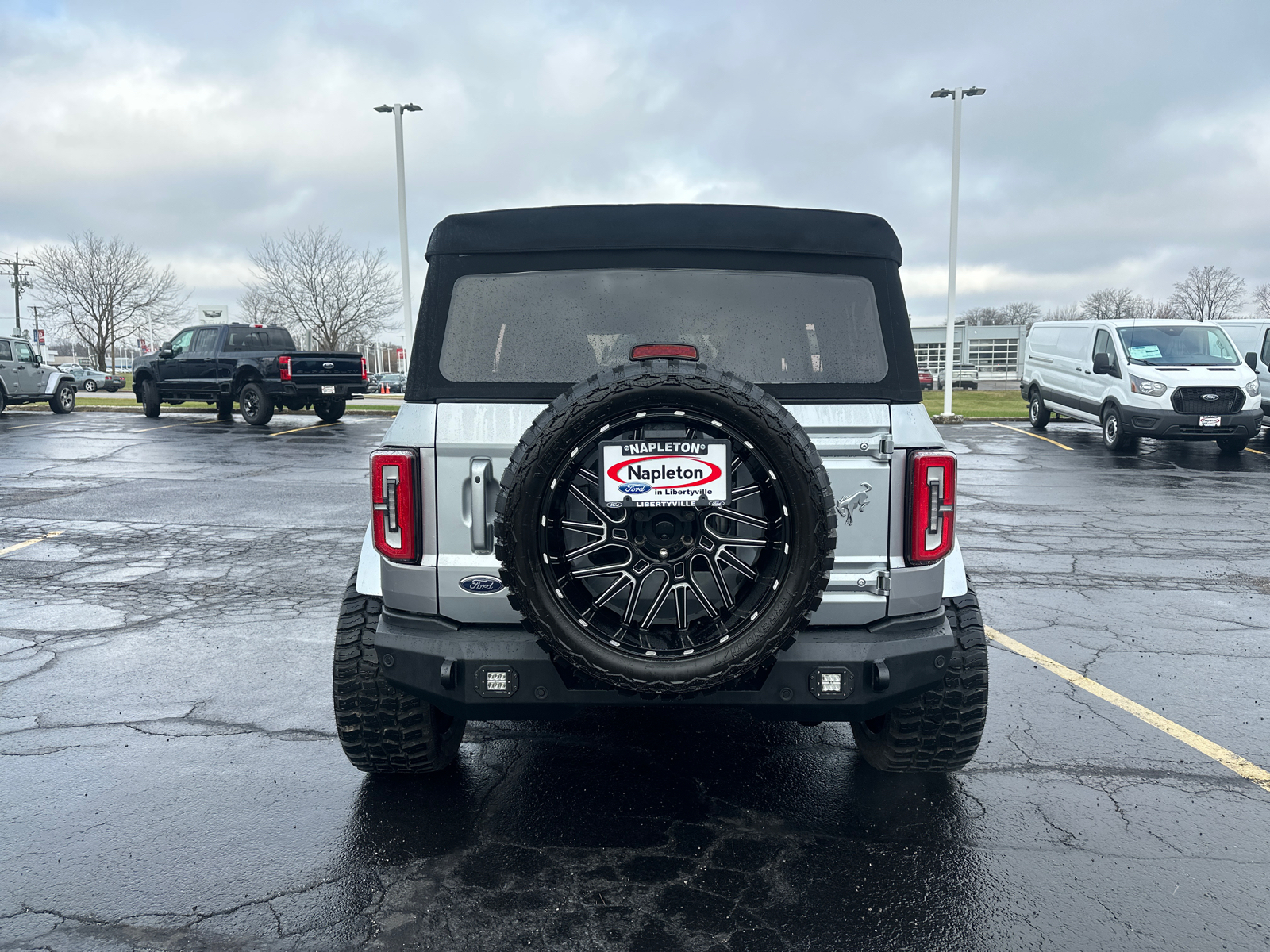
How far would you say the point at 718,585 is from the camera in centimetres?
285

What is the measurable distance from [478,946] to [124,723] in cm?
250

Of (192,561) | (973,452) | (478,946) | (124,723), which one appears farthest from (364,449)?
(478,946)

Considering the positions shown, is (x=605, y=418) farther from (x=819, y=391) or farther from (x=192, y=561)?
(x=192, y=561)

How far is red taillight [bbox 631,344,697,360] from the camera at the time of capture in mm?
3064

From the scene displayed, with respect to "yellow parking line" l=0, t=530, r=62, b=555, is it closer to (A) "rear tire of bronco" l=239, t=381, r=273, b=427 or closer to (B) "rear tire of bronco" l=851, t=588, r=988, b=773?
(B) "rear tire of bronco" l=851, t=588, r=988, b=773

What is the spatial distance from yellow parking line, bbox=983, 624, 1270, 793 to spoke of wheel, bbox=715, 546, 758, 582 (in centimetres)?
149

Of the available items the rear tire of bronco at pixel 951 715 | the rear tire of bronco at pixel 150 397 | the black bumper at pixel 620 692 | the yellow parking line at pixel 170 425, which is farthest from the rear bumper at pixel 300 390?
the rear tire of bronco at pixel 951 715

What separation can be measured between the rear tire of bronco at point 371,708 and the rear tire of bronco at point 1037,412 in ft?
64.1

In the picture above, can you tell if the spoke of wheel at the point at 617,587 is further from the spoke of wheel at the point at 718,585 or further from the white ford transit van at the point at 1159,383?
the white ford transit van at the point at 1159,383

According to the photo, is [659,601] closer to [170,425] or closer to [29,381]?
[170,425]

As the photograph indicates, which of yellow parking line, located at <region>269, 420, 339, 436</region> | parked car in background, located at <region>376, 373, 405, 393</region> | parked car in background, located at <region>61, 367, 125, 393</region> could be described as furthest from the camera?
parked car in background, located at <region>376, 373, 405, 393</region>

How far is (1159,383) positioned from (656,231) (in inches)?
593

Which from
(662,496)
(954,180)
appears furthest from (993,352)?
(662,496)

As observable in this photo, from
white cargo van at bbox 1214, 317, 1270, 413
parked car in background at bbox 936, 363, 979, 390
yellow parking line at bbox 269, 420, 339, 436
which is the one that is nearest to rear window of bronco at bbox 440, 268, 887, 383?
yellow parking line at bbox 269, 420, 339, 436
